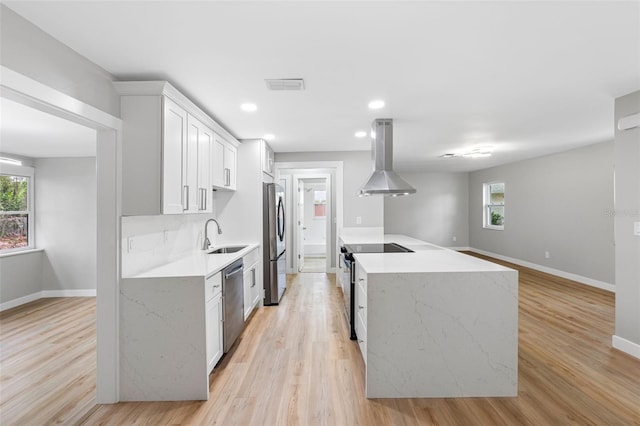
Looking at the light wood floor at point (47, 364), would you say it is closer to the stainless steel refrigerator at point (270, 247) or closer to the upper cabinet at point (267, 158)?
the stainless steel refrigerator at point (270, 247)

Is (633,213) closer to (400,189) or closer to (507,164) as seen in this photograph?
(400,189)

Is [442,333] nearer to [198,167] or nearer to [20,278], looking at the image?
[198,167]

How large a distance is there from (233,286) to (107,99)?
1794 millimetres

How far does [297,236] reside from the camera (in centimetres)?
655

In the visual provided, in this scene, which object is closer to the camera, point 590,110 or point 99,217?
point 99,217

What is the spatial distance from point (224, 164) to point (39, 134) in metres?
2.09

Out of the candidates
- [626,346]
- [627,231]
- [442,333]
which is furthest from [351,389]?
[627,231]

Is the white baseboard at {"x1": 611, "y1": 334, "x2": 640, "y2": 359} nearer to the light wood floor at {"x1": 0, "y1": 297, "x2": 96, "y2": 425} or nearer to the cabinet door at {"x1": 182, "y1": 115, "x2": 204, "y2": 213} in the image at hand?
the cabinet door at {"x1": 182, "y1": 115, "x2": 204, "y2": 213}

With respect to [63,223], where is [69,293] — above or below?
below

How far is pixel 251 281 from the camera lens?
Result: 151 inches

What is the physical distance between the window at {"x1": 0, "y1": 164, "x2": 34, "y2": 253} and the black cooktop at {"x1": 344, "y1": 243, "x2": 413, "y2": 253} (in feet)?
15.9

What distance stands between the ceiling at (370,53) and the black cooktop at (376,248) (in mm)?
1420

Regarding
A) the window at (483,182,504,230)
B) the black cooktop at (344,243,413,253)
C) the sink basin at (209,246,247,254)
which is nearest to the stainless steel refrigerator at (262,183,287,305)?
the sink basin at (209,246,247,254)

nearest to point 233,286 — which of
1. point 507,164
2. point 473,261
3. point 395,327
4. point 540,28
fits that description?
point 395,327
